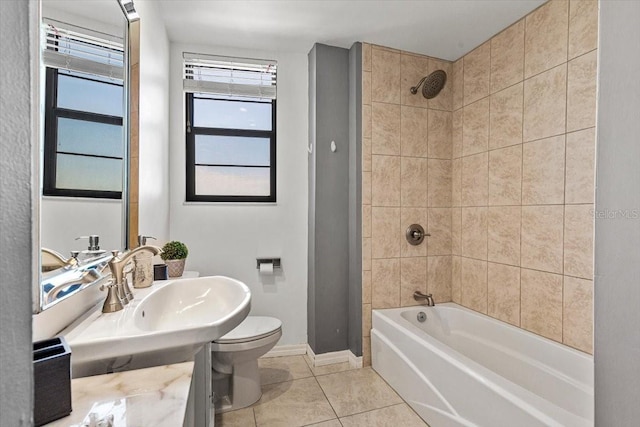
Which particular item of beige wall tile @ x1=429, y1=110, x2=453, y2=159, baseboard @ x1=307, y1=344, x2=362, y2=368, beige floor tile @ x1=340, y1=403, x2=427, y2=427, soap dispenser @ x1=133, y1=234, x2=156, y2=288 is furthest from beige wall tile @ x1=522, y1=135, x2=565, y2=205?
soap dispenser @ x1=133, y1=234, x2=156, y2=288

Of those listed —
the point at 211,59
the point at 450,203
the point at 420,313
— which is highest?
the point at 211,59

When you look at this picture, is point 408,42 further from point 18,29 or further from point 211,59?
point 18,29

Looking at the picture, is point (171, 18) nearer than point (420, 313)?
Yes

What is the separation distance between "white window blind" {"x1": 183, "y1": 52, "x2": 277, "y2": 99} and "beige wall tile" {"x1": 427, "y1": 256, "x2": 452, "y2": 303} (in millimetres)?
1932

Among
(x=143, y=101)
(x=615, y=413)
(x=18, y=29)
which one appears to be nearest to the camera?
(x=18, y=29)

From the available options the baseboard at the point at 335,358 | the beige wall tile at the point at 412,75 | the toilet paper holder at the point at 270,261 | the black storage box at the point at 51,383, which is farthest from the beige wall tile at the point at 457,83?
the black storage box at the point at 51,383

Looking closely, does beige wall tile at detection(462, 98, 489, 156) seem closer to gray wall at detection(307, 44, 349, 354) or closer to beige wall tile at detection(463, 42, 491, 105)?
beige wall tile at detection(463, 42, 491, 105)

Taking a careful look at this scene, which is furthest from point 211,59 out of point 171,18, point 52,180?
point 52,180

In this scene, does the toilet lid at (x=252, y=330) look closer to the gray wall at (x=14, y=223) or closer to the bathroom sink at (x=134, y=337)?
the bathroom sink at (x=134, y=337)

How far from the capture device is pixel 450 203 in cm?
274

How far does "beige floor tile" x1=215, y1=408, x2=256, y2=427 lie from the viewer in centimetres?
182

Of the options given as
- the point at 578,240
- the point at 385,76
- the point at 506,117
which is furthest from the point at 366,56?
the point at 578,240

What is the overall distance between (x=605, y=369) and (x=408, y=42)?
256 cm

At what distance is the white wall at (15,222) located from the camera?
0.24m
